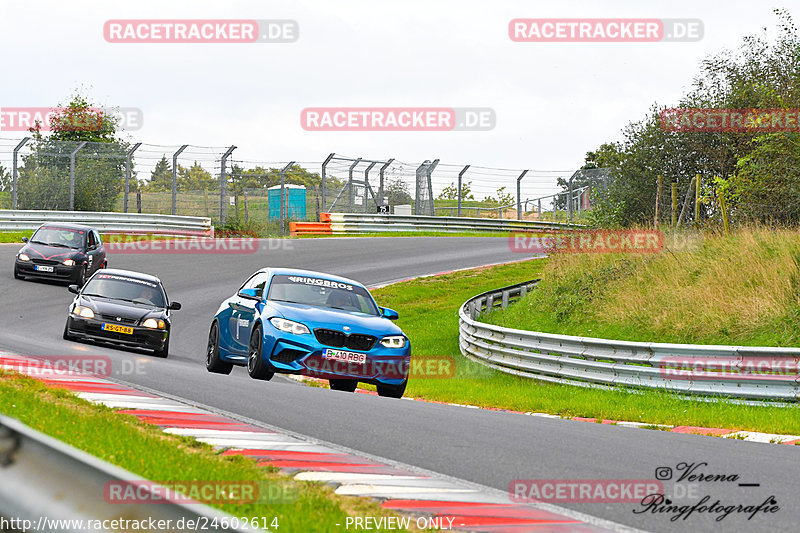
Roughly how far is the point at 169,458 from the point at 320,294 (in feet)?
23.7

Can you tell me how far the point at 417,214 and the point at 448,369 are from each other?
26988 mm

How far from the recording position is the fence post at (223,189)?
38094 mm

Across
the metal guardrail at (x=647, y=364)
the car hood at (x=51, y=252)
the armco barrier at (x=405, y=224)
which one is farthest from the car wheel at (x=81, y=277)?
the armco barrier at (x=405, y=224)

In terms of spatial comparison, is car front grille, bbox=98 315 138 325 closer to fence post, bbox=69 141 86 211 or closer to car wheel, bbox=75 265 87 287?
car wheel, bbox=75 265 87 287

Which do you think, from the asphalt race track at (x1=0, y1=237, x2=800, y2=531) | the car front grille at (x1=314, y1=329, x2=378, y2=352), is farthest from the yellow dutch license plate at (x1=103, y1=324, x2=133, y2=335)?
the car front grille at (x1=314, y1=329, x2=378, y2=352)

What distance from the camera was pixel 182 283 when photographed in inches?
1041

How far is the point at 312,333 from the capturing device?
12.0 m

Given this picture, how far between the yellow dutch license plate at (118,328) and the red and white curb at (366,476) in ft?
20.3

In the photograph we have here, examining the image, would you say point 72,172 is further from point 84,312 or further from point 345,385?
point 345,385

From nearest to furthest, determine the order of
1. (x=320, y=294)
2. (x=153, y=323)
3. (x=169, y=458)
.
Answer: (x=169, y=458) < (x=320, y=294) < (x=153, y=323)

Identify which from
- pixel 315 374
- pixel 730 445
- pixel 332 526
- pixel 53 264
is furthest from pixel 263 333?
pixel 53 264

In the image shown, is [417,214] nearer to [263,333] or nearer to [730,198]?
[730,198]

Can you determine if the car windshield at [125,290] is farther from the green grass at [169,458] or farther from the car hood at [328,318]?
the green grass at [169,458]

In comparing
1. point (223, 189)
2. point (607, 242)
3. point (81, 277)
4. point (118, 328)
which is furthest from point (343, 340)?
point (223, 189)
